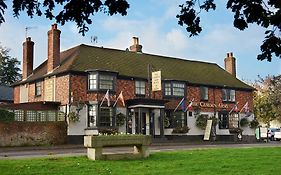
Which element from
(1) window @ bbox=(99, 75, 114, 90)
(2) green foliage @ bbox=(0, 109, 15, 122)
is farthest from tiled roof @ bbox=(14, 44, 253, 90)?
(2) green foliage @ bbox=(0, 109, 15, 122)

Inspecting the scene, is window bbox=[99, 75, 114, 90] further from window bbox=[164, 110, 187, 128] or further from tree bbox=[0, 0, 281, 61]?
tree bbox=[0, 0, 281, 61]

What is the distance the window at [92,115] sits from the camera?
3472 cm

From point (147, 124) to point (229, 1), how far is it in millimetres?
32961

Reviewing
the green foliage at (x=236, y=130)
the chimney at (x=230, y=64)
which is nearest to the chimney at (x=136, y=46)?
the chimney at (x=230, y=64)

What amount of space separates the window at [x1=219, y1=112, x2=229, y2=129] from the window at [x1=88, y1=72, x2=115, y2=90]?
13632 millimetres

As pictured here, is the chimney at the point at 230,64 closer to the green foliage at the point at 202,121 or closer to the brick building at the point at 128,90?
the brick building at the point at 128,90

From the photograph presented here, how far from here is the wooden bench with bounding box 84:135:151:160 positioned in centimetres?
1635

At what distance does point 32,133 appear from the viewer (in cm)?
3139

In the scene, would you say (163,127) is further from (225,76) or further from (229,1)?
(229,1)

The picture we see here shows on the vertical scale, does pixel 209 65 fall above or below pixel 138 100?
above

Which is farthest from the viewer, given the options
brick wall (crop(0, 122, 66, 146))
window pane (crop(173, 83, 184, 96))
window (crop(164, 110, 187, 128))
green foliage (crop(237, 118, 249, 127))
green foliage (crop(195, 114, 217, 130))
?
green foliage (crop(237, 118, 249, 127))

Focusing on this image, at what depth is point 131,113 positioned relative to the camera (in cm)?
3725

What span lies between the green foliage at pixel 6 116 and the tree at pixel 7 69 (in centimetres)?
3990

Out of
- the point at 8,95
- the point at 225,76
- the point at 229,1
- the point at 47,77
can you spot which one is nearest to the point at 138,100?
the point at 47,77
